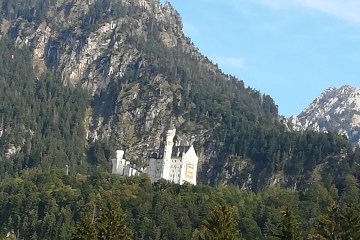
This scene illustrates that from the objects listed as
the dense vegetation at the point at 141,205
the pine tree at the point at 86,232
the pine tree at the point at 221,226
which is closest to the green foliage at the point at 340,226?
the pine tree at the point at 221,226

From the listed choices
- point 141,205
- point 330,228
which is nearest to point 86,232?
point 330,228

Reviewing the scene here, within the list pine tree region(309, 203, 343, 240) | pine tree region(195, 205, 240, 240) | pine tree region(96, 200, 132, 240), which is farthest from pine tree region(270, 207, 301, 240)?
pine tree region(96, 200, 132, 240)

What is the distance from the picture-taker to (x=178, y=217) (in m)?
172

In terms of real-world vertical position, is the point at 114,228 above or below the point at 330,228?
below

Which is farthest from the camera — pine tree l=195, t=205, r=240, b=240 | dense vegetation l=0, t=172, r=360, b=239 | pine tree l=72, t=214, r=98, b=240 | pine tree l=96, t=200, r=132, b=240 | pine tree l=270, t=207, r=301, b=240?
dense vegetation l=0, t=172, r=360, b=239

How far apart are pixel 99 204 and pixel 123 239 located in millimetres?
87147

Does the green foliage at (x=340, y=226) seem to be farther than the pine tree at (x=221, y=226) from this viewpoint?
No

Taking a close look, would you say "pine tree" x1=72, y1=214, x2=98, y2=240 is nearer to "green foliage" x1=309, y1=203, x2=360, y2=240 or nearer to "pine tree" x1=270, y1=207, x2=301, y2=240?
"pine tree" x1=270, y1=207, x2=301, y2=240

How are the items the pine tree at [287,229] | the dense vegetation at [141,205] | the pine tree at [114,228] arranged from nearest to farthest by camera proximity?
the pine tree at [287,229] < the pine tree at [114,228] < the dense vegetation at [141,205]

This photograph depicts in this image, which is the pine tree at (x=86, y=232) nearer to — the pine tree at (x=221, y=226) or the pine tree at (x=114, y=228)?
the pine tree at (x=114, y=228)

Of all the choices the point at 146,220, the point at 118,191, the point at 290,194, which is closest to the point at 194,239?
the point at 146,220

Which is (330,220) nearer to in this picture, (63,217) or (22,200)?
(63,217)

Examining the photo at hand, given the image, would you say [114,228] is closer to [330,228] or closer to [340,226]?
[330,228]

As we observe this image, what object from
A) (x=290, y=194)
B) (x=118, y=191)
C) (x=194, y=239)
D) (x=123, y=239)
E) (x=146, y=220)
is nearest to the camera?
(x=123, y=239)
